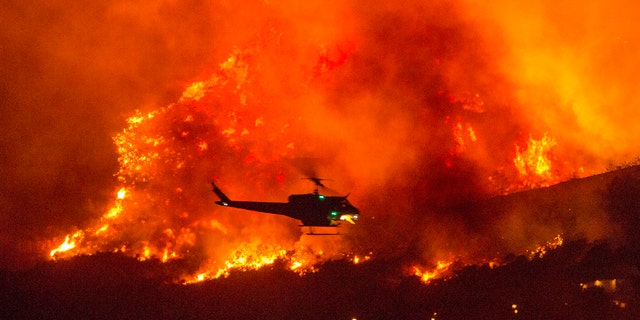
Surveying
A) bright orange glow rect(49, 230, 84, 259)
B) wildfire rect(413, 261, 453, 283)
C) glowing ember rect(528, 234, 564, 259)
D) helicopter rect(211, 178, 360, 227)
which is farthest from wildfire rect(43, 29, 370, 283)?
glowing ember rect(528, 234, 564, 259)

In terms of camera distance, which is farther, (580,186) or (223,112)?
(580,186)

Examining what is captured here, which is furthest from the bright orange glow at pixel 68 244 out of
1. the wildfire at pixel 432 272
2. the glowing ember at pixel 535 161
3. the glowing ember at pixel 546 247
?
the glowing ember at pixel 546 247

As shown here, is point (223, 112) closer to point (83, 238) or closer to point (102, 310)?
point (83, 238)

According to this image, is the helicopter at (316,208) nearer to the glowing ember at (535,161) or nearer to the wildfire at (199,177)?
the wildfire at (199,177)

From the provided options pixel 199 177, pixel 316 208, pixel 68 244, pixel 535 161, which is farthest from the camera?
pixel 535 161

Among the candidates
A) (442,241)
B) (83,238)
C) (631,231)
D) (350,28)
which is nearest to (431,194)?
(442,241)

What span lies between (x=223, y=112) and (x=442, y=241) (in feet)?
29.6

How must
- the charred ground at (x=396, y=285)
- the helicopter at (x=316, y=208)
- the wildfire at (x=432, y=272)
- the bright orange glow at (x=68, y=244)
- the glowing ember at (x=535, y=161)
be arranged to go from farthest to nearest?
the wildfire at (x=432, y=272) → the glowing ember at (x=535, y=161) → the charred ground at (x=396, y=285) → the bright orange glow at (x=68, y=244) → the helicopter at (x=316, y=208)

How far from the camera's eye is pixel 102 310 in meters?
17.2

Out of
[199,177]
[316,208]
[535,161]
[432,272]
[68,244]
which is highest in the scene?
[535,161]

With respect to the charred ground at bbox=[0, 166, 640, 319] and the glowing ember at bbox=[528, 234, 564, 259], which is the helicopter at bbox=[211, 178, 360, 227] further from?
the glowing ember at bbox=[528, 234, 564, 259]

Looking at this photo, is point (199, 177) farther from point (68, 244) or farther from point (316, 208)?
point (316, 208)

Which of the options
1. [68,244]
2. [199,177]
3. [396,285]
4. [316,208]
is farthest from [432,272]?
[68,244]

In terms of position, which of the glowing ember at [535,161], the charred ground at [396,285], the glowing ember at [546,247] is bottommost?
the charred ground at [396,285]
